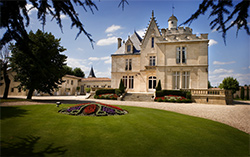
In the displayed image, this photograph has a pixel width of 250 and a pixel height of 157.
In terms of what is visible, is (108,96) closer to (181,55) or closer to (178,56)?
(178,56)

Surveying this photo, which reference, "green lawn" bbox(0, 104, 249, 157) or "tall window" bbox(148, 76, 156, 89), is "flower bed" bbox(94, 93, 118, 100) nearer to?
"tall window" bbox(148, 76, 156, 89)

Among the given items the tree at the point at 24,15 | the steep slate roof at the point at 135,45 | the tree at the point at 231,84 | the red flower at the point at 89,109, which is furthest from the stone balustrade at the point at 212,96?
the tree at the point at 231,84

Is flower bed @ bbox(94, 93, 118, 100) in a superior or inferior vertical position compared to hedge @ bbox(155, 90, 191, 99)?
inferior

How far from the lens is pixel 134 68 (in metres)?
31.4

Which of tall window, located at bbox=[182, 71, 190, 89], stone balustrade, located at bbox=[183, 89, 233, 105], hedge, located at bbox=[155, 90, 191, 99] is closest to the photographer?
stone balustrade, located at bbox=[183, 89, 233, 105]

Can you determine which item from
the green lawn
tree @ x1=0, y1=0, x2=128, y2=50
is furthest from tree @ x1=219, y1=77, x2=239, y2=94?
tree @ x1=0, y1=0, x2=128, y2=50

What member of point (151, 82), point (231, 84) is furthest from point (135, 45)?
point (231, 84)

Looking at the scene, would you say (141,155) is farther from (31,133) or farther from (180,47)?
(180,47)

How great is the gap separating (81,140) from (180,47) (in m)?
24.4

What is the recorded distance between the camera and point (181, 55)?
25.5m

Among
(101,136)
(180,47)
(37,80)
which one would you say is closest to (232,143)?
(101,136)

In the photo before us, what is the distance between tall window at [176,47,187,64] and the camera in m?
25.5

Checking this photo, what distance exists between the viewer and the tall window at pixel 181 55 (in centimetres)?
2553

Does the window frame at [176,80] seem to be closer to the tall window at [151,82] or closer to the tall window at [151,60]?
the tall window at [151,82]
